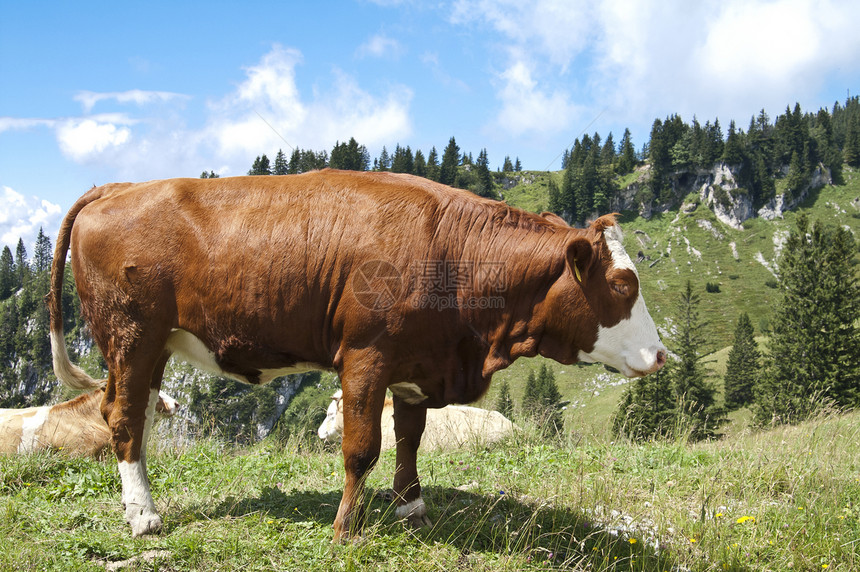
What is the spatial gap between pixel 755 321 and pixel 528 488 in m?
138

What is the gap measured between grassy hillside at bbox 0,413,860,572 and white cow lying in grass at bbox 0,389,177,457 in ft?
5.53

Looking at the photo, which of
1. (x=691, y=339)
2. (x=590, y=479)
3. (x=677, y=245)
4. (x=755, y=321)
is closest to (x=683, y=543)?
(x=590, y=479)

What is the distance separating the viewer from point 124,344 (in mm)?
4832

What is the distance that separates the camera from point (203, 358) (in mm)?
4832

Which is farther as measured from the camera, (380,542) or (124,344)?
(124,344)

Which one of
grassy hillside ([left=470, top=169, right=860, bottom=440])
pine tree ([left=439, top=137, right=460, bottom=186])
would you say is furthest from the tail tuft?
pine tree ([left=439, top=137, right=460, bottom=186])

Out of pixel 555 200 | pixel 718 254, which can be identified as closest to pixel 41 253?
pixel 555 200

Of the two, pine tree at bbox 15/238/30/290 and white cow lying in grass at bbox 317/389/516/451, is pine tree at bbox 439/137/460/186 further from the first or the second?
white cow lying in grass at bbox 317/389/516/451

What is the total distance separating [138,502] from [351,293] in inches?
102

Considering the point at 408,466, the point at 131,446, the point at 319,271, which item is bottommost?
the point at 408,466

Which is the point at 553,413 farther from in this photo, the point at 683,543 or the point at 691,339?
the point at 691,339

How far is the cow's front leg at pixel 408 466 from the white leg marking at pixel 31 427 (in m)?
5.87

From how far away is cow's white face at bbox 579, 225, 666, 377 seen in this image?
14.9 feet
